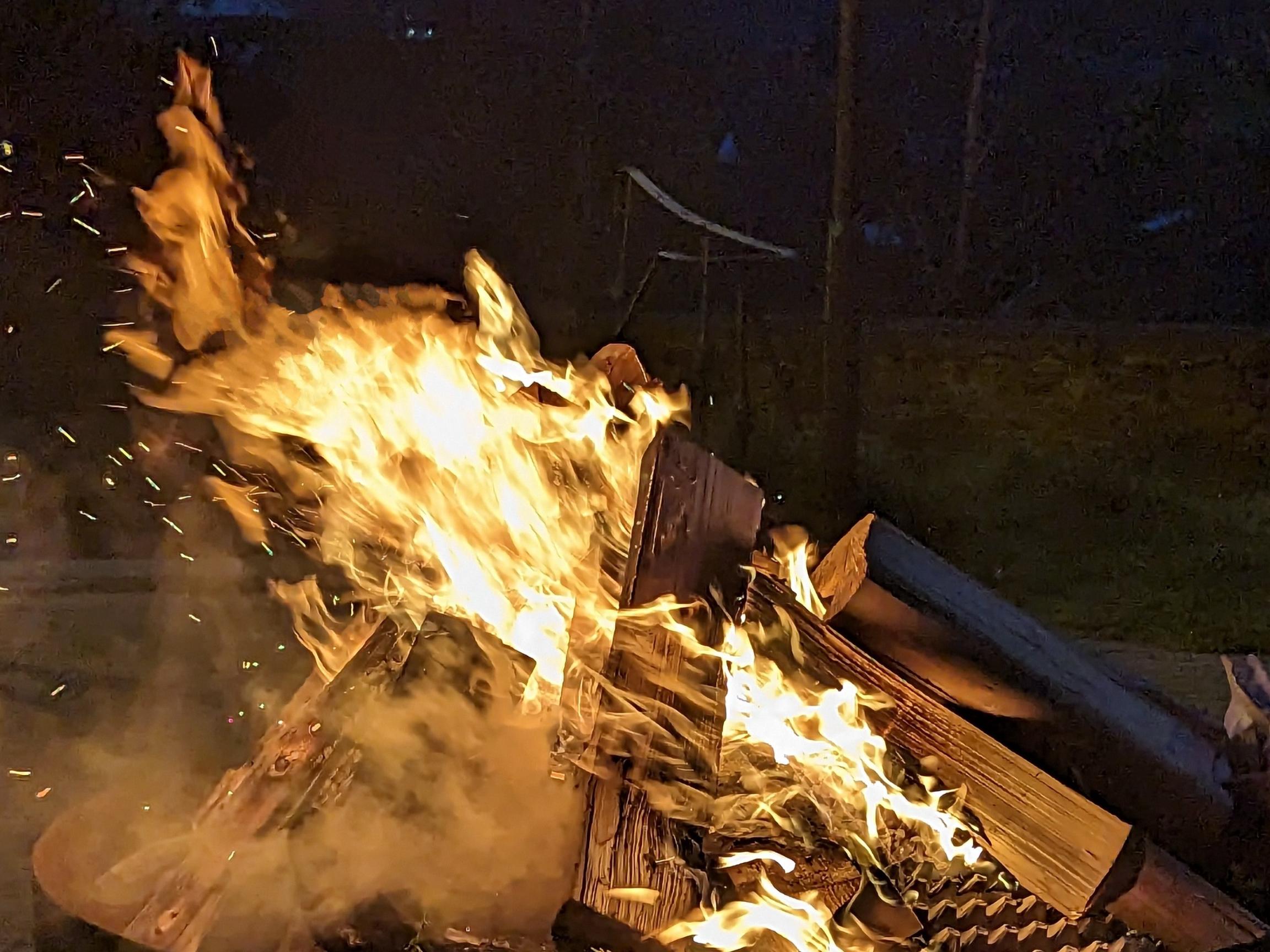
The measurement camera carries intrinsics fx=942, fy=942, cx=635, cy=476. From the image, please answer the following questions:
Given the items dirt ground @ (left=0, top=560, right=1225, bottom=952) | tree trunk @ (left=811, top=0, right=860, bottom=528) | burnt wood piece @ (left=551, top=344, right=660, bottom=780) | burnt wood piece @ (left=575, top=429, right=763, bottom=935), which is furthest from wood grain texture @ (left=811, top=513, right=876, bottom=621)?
dirt ground @ (left=0, top=560, right=1225, bottom=952)

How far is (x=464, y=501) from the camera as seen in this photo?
64.3 inches

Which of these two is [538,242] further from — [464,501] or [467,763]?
[467,763]

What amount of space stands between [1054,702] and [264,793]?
3.70 ft

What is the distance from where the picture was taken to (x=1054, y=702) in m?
1.25

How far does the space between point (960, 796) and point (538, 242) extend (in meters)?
1.97

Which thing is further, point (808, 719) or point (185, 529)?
point (185, 529)

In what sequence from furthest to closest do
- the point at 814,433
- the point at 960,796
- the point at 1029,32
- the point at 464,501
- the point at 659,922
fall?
the point at 814,433 < the point at 1029,32 < the point at 464,501 < the point at 960,796 < the point at 659,922

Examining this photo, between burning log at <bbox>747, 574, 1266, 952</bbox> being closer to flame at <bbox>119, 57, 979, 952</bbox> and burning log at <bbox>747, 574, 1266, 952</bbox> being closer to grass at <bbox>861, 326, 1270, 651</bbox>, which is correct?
flame at <bbox>119, 57, 979, 952</bbox>

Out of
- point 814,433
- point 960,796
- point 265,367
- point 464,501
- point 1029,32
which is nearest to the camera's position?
point 960,796

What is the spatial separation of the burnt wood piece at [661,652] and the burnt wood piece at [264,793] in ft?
1.47

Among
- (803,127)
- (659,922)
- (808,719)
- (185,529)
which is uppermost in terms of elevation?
(803,127)

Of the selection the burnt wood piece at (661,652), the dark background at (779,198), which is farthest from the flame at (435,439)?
the dark background at (779,198)

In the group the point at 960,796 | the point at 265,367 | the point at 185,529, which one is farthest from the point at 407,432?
the point at 185,529

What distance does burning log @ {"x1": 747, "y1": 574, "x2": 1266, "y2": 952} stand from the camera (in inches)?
47.7
